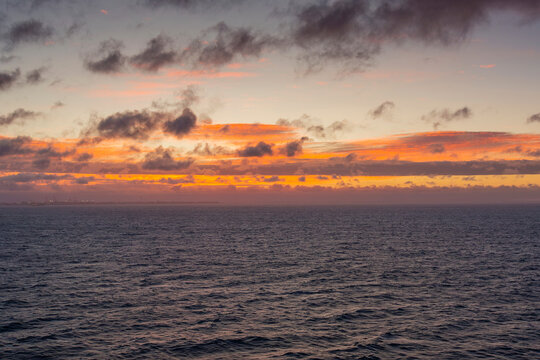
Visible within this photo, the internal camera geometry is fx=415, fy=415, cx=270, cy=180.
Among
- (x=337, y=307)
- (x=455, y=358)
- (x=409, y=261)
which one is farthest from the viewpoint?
→ (x=409, y=261)

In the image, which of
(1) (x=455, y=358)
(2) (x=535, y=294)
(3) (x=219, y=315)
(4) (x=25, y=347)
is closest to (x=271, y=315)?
(3) (x=219, y=315)

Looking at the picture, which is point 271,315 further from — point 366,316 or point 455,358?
point 455,358

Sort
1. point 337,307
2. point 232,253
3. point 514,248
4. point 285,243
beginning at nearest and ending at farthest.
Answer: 1. point 337,307
2. point 232,253
3. point 514,248
4. point 285,243

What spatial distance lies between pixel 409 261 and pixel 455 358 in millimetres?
42774

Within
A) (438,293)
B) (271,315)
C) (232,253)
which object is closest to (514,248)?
(438,293)

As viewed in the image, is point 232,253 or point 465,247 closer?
point 232,253

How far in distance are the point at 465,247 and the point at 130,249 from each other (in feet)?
236

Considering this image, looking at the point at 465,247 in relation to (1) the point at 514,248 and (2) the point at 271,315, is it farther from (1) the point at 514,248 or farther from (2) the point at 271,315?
(2) the point at 271,315

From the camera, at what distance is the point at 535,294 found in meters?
46.4

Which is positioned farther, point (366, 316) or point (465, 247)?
point (465, 247)

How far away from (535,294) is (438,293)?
35.2 feet

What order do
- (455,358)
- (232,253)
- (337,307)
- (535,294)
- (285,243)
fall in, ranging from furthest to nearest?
1. (285,243)
2. (232,253)
3. (535,294)
4. (337,307)
5. (455,358)

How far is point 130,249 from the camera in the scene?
8838cm

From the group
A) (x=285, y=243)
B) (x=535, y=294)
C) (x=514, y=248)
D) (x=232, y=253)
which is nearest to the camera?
(x=535, y=294)
